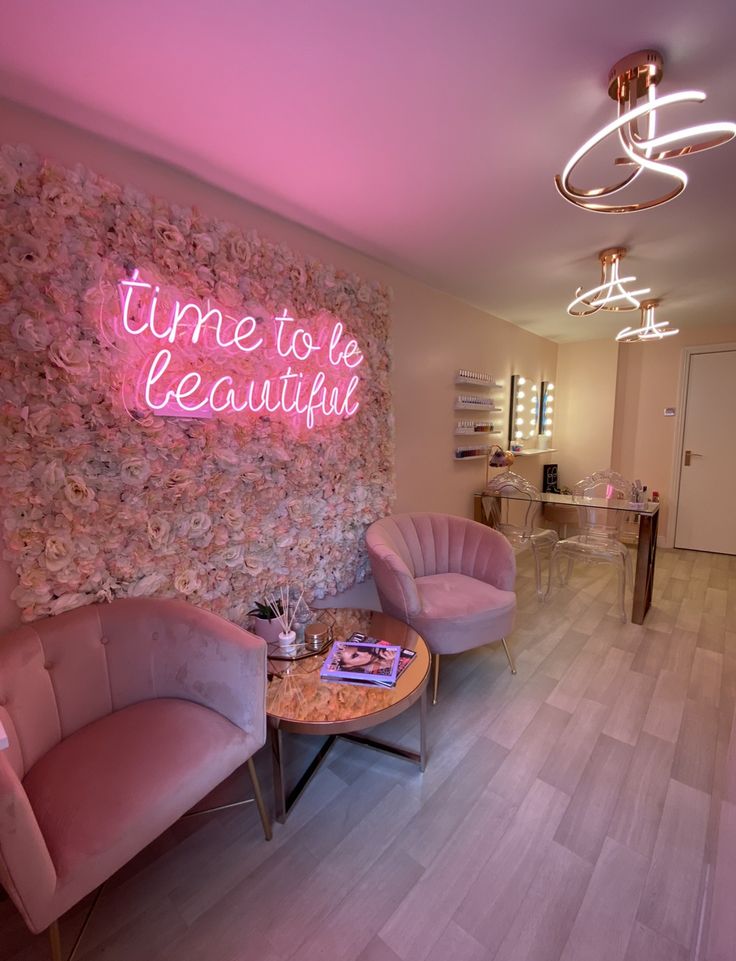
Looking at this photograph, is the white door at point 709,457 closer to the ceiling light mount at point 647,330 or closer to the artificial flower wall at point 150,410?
the ceiling light mount at point 647,330

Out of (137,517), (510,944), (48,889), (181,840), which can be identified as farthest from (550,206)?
(181,840)

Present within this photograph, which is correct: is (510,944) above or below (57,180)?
below

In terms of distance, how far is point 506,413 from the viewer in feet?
13.3

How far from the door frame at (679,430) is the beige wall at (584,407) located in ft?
2.01

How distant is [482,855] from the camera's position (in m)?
1.36

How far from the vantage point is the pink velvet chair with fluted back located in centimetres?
205

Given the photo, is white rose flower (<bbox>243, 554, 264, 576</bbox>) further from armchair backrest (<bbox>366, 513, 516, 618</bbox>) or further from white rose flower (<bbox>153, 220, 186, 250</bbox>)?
white rose flower (<bbox>153, 220, 186, 250</bbox>)

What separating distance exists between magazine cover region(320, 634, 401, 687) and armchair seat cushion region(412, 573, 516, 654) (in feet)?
1.19

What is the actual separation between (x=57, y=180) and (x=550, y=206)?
190 centimetres

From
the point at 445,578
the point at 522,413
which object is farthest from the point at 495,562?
the point at 522,413

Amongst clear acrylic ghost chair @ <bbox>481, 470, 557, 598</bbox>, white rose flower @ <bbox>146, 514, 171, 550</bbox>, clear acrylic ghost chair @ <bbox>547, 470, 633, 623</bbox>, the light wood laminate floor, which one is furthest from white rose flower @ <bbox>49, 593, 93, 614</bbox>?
clear acrylic ghost chair @ <bbox>547, 470, 633, 623</bbox>

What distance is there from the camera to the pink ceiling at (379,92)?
3.27 ft

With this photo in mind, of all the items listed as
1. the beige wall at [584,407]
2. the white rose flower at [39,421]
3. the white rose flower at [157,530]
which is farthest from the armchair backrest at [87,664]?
the beige wall at [584,407]

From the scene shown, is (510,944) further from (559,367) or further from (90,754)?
(559,367)
